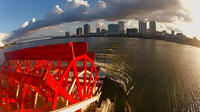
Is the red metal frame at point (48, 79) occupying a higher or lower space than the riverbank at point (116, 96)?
higher

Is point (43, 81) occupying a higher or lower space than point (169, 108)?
higher

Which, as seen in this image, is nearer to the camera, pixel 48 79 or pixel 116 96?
pixel 48 79

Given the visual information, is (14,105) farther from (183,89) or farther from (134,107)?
(183,89)

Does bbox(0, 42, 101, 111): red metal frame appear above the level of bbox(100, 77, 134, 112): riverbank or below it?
above

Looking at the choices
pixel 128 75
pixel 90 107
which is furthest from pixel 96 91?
pixel 128 75

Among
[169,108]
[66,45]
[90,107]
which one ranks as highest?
[66,45]

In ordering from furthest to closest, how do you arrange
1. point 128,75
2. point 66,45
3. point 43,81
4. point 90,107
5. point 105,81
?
point 128,75 < point 105,81 < point 90,107 < point 66,45 < point 43,81

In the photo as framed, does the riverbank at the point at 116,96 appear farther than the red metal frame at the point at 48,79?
Yes

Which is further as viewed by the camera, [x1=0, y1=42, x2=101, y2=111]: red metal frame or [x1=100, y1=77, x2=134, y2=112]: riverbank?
[x1=100, y1=77, x2=134, y2=112]: riverbank

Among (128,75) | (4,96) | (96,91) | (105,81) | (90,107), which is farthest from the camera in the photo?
(128,75)

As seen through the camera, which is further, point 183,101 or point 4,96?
point 183,101

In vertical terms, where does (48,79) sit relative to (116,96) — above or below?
above
